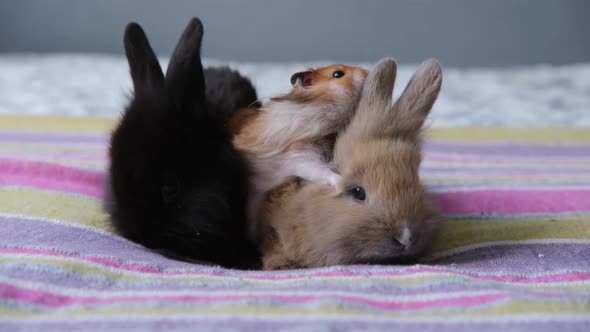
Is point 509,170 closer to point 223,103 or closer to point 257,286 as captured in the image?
point 223,103

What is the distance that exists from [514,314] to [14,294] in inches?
21.7

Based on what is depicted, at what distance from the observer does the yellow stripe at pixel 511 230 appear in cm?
104

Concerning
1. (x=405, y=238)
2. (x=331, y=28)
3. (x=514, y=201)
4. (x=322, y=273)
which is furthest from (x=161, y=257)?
(x=331, y=28)

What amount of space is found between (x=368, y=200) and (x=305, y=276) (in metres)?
Result: 0.12

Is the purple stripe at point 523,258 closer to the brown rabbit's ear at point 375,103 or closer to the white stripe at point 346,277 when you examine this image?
the white stripe at point 346,277

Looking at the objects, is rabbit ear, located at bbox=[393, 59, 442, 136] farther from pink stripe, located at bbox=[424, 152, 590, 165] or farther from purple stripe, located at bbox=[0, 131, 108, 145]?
purple stripe, located at bbox=[0, 131, 108, 145]

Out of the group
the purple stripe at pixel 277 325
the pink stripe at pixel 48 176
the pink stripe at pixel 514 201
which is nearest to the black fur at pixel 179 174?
the purple stripe at pixel 277 325

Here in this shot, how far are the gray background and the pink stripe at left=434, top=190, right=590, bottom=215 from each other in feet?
6.48

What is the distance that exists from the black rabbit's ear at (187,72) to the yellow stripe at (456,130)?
2.80 ft

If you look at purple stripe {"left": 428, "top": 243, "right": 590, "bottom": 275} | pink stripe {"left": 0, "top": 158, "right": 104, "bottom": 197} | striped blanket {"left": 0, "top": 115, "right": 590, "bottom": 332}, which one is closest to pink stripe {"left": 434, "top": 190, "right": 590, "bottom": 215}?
striped blanket {"left": 0, "top": 115, "right": 590, "bottom": 332}

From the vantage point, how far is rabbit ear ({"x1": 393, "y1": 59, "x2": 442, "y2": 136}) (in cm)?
91

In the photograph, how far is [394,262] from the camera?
2.89 ft

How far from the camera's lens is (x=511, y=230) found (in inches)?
42.0

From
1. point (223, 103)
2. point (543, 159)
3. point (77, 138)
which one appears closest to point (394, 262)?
point (223, 103)
